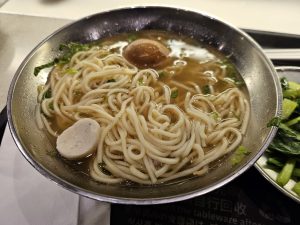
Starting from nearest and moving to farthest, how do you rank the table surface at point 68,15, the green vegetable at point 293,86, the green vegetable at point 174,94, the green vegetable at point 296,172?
1. the green vegetable at point 296,172
2. the green vegetable at point 174,94
3. the green vegetable at point 293,86
4. the table surface at point 68,15

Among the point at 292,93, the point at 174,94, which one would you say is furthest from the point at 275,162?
the point at 174,94

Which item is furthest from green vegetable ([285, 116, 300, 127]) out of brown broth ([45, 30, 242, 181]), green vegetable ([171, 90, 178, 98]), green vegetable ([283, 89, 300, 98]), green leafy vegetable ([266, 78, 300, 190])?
green vegetable ([171, 90, 178, 98])

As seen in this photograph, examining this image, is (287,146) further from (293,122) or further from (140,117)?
(140,117)

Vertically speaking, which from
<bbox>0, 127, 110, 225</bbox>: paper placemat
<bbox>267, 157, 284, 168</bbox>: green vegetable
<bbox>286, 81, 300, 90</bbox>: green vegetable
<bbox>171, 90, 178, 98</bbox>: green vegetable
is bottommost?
<bbox>0, 127, 110, 225</bbox>: paper placemat

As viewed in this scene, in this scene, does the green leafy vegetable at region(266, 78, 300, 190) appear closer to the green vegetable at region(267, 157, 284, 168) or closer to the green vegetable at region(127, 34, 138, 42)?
the green vegetable at region(267, 157, 284, 168)

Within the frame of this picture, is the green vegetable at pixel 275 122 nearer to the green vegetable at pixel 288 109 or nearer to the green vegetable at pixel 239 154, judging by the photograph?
the green vegetable at pixel 239 154

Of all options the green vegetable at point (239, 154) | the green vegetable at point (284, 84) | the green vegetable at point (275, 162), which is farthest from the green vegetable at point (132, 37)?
the green vegetable at point (275, 162)
